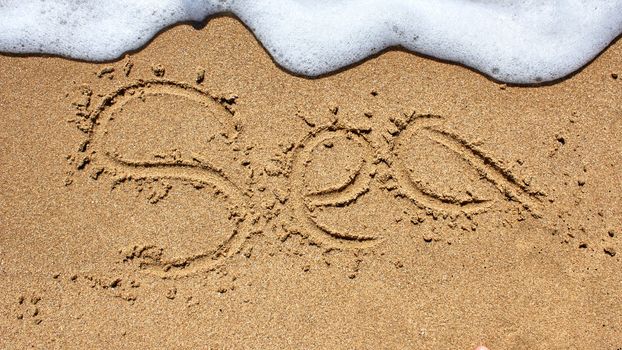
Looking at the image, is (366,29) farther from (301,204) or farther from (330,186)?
(301,204)

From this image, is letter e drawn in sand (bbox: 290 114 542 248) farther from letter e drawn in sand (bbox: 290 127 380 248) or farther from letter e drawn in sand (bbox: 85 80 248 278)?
letter e drawn in sand (bbox: 85 80 248 278)

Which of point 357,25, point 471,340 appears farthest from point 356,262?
point 357,25

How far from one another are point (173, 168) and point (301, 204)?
72 cm

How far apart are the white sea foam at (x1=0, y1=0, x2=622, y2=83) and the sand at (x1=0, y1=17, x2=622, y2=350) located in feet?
0.32

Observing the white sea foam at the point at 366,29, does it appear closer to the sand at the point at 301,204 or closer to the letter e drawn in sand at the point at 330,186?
the sand at the point at 301,204

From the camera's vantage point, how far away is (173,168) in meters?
2.33

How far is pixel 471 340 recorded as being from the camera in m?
2.24

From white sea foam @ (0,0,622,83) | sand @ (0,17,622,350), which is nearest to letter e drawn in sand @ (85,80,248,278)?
sand @ (0,17,622,350)

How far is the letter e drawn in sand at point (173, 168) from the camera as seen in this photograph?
230 centimetres

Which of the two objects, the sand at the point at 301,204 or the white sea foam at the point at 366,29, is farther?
the white sea foam at the point at 366,29

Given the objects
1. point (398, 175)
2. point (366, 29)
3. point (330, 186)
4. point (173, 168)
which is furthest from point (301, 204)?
point (366, 29)

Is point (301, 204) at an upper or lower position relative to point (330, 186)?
lower

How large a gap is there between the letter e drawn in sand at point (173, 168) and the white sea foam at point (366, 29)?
0.29 m

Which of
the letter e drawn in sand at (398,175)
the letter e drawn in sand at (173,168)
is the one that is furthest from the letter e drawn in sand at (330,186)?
the letter e drawn in sand at (173,168)
